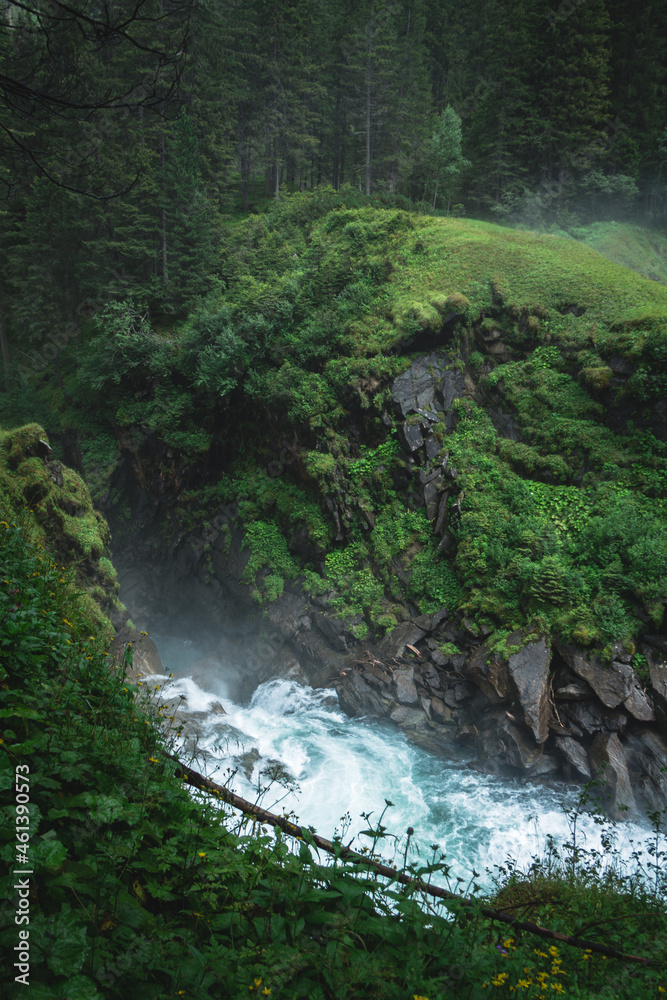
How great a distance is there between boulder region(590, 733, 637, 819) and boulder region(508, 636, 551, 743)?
2.84 feet

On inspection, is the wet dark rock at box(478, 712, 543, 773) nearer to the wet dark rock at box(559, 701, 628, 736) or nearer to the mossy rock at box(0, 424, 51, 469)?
the wet dark rock at box(559, 701, 628, 736)

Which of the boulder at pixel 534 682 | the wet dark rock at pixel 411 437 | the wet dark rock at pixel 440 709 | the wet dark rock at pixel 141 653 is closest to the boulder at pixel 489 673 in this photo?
the boulder at pixel 534 682

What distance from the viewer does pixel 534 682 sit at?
9039 mm

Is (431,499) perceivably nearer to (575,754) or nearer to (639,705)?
(639,705)

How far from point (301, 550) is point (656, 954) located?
38.7 ft

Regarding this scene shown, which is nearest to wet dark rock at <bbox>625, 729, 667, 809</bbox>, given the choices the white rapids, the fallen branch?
the white rapids

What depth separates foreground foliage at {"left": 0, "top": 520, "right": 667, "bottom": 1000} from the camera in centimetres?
A: 171

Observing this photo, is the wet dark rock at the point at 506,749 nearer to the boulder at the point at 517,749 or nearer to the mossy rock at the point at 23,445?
the boulder at the point at 517,749

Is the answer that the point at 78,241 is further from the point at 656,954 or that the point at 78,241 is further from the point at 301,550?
the point at 656,954

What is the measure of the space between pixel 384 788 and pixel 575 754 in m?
3.51

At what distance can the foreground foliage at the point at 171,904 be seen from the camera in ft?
5.62

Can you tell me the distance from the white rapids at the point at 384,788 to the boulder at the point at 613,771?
35 centimetres

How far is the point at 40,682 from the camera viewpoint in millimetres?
2793

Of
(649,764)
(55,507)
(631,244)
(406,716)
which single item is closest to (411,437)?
(406,716)
